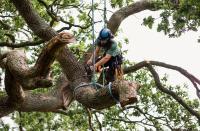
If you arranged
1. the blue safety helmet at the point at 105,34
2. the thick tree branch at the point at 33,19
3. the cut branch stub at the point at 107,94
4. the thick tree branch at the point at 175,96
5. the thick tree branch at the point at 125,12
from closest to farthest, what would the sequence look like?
the cut branch stub at the point at 107,94 < the blue safety helmet at the point at 105,34 < the thick tree branch at the point at 33,19 < the thick tree branch at the point at 175,96 < the thick tree branch at the point at 125,12

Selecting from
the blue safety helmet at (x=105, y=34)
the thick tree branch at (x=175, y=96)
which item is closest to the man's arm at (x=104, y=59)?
the blue safety helmet at (x=105, y=34)

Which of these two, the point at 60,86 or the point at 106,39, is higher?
the point at 106,39

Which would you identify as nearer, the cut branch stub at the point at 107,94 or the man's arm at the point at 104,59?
the cut branch stub at the point at 107,94

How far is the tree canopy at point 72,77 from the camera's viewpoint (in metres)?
6.32

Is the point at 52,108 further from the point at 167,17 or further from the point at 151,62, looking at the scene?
the point at 167,17

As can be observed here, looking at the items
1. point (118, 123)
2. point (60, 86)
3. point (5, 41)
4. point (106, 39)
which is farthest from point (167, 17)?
point (118, 123)

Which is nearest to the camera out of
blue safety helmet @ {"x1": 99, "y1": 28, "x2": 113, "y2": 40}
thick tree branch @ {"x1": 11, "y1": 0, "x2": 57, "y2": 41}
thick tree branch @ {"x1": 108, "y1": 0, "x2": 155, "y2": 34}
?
blue safety helmet @ {"x1": 99, "y1": 28, "x2": 113, "y2": 40}

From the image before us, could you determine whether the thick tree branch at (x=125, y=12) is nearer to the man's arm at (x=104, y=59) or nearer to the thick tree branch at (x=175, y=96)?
the thick tree branch at (x=175, y=96)

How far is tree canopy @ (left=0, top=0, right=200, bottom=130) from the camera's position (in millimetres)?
6320

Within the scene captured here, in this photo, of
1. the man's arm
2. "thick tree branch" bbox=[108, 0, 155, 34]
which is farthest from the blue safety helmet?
"thick tree branch" bbox=[108, 0, 155, 34]

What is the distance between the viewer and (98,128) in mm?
12125

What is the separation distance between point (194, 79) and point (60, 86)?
2446 millimetres

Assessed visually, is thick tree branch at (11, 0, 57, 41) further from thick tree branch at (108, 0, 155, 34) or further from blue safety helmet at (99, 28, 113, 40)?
thick tree branch at (108, 0, 155, 34)

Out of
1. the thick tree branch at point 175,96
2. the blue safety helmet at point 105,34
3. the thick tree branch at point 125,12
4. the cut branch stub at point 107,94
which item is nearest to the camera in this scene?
the cut branch stub at point 107,94
